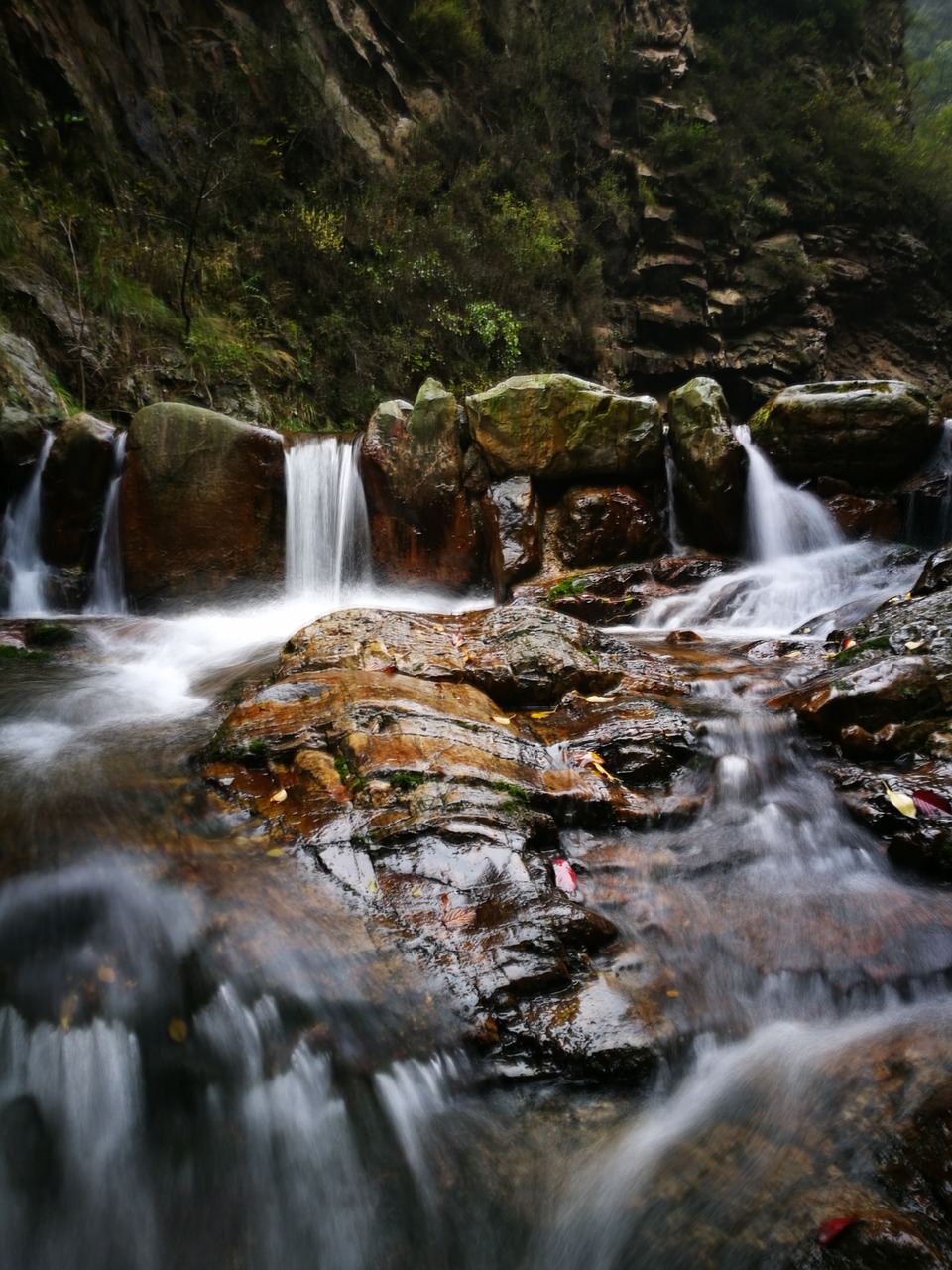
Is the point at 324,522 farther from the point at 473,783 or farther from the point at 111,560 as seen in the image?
the point at 473,783

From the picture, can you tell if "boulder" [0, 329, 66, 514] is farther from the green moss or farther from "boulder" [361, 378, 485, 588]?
the green moss

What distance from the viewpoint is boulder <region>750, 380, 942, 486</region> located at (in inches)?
341

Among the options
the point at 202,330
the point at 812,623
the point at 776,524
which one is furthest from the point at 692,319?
the point at 812,623

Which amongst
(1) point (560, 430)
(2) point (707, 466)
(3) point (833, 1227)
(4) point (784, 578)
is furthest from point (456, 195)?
(3) point (833, 1227)

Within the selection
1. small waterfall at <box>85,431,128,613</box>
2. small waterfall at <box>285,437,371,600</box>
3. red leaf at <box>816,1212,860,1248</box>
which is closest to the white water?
small waterfall at <box>285,437,371,600</box>

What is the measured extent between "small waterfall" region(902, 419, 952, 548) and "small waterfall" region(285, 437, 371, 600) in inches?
288

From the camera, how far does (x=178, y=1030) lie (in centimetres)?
184

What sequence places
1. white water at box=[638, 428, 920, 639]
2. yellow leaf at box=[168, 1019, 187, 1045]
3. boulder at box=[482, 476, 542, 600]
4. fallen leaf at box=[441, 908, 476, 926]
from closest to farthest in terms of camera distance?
1. yellow leaf at box=[168, 1019, 187, 1045]
2. fallen leaf at box=[441, 908, 476, 926]
3. white water at box=[638, 428, 920, 639]
4. boulder at box=[482, 476, 542, 600]

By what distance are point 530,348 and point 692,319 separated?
5.99m

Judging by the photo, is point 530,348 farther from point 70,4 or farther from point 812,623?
point 812,623

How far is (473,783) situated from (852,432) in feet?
27.8

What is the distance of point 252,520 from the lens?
334 inches

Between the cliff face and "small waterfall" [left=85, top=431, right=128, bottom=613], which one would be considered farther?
the cliff face

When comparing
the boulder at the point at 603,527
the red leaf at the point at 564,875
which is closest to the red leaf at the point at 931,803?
the red leaf at the point at 564,875
